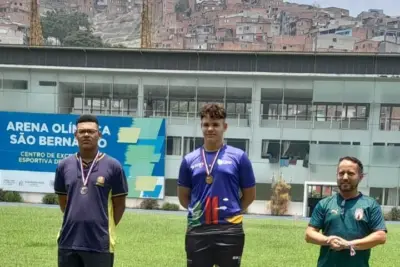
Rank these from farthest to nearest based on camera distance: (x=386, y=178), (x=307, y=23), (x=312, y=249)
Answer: (x=307, y=23) < (x=386, y=178) < (x=312, y=249)

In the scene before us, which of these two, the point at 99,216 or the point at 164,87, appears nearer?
the point at 99,216

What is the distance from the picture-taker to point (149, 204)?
30.1 meters

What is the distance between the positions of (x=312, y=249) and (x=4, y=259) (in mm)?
6159

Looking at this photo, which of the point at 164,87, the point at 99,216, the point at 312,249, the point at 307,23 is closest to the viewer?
the point at 99,216

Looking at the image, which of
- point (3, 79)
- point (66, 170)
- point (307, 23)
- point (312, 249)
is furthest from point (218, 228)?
point (307, 23)

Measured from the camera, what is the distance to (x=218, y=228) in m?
4.41

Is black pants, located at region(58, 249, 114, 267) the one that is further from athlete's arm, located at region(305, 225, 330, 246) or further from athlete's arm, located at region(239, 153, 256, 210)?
athlete's arm, located at region(305, 225, 330, 246)

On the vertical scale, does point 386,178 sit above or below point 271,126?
below

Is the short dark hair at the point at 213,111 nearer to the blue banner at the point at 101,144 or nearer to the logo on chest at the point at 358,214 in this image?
the logo on chest at the point at 358,214

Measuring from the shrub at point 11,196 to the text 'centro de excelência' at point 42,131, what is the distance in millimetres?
2711

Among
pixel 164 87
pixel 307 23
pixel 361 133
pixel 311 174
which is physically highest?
pixel 307 23

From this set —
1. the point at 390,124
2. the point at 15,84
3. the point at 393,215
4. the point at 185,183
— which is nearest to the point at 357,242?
the point at 185,183

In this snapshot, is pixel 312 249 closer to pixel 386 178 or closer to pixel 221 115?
pixel 221 115

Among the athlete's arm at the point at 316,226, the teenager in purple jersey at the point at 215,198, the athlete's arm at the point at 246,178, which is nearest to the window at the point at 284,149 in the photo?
the athlete's arm at the point at 246,178
